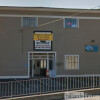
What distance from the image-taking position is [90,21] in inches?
1047

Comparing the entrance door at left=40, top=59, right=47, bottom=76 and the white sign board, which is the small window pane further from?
the entrance door at left=40, top=59, right=47, bottom=76

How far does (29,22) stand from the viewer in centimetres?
2556

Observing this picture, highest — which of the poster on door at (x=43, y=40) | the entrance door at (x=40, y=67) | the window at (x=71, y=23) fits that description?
the window at (x=71, y=23)

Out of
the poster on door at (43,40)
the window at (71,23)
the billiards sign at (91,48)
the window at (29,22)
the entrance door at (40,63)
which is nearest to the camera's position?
the window at (29,22)

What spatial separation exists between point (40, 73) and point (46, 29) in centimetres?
512

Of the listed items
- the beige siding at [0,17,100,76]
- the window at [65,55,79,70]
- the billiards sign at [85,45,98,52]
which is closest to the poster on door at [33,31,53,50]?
the beige siding at [0,17,100,76]

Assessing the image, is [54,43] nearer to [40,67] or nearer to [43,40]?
[43,40]

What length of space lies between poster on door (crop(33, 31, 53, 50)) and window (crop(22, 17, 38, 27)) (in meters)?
1.06

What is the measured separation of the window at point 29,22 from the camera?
83.4 ft

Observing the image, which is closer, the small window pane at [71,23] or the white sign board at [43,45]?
the white sign board at [43,45]

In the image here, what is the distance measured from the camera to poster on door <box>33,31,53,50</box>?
25569mm

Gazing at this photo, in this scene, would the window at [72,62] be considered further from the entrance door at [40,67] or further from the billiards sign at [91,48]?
the entrance door at [40,67]

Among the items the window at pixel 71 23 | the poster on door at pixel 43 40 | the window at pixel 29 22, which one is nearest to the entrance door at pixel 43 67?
the poster on door at pixel 43 40

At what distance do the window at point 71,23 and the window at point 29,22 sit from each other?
11.3ft
